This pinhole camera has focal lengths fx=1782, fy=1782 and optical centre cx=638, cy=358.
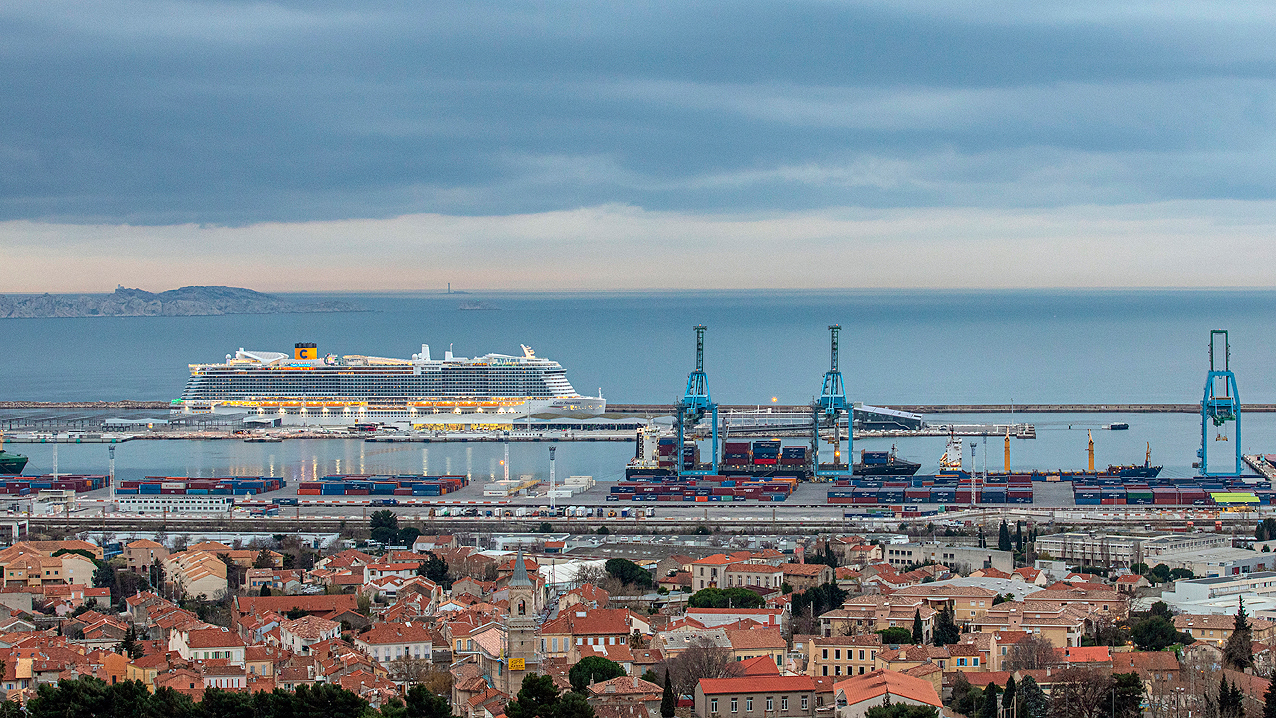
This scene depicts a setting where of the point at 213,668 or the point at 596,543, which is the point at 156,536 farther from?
the point at 213,668

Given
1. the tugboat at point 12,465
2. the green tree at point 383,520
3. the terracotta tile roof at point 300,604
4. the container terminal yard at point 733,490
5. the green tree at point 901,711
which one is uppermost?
the tugboat at point 12,465

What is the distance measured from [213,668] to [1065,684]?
28.5 feet

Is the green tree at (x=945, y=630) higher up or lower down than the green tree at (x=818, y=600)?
lower down

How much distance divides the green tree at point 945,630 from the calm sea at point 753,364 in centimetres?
2304

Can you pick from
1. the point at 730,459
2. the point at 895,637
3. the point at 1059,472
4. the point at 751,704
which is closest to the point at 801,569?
the point at 895,637

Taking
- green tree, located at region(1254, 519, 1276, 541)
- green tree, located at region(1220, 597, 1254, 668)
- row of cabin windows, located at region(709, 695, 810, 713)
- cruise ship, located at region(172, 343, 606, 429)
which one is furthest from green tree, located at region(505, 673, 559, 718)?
cruise ship, located at region(172, 343, 606, 429)

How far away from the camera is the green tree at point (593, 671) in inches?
707

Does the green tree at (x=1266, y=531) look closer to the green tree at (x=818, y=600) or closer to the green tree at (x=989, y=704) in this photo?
the green tree at (x=818, y=600)

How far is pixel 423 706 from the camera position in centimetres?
1588

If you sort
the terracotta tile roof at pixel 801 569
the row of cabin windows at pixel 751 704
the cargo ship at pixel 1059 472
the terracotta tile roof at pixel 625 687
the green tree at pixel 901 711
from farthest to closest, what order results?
the cargo ship at pixel 1059 472, the terracotta tile roof at pixel 801 569, the terracotta tile roof at pixel 625 687, the row of cabin windows at pixel 751 704, the green tree at pixel 901 711

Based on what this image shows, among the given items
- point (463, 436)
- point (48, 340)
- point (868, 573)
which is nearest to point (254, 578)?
point (868, 573)

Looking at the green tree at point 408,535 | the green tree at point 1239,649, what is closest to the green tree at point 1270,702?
the green tree at point 1239,649

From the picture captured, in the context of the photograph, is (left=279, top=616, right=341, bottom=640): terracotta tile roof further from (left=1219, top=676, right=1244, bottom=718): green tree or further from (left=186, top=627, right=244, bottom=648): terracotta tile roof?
(left=1219, top=676, right=1244, bottom=718): green tree

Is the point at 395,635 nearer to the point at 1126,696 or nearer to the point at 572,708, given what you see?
the point at 572,708
